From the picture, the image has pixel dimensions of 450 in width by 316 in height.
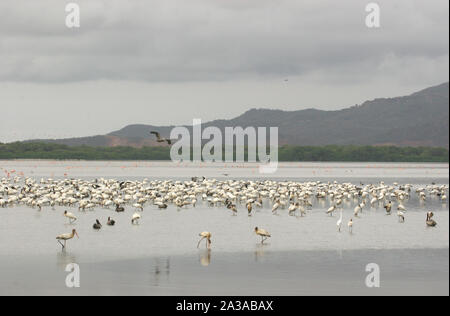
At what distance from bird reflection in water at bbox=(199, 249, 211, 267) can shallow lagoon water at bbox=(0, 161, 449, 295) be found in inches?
1.1

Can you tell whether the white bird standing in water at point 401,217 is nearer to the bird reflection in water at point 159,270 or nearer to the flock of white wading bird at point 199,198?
the flock of white wading bird at point 199,198

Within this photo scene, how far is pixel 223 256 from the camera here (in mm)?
22797

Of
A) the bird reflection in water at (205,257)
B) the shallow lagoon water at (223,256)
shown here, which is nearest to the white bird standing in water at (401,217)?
the shallow lagoon water at (223,256)

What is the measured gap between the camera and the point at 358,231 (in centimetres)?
2984

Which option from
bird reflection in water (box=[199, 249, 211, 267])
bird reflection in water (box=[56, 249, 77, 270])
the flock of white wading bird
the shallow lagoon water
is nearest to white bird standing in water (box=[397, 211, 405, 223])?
the flock of white wading bird

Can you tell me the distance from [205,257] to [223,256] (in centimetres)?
57

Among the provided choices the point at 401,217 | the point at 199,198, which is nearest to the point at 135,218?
the point at 401,217

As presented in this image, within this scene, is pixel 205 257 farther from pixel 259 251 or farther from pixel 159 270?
pixel 159 270

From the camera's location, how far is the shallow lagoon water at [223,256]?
1823 centimetres

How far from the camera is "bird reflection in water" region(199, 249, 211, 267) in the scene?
21.5 m

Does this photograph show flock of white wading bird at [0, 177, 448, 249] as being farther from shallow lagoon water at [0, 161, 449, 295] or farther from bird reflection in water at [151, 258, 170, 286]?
bird reflection in water at [151, 258, 170, 286]

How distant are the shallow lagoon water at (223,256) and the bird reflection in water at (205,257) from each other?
0.03 m
